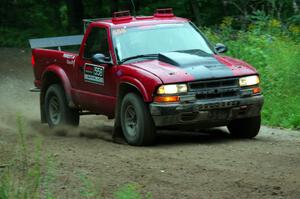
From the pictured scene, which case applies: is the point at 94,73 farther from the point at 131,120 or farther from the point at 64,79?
the point at 131,120

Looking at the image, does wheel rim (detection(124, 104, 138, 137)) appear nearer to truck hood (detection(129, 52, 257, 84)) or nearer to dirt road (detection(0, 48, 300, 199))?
dirt road (detection(0, 48, 300, 199))

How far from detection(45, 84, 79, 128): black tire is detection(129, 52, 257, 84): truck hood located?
223 cm

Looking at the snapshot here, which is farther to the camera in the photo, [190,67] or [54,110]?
[54,110]

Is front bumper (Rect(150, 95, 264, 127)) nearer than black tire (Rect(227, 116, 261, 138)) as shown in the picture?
Yes

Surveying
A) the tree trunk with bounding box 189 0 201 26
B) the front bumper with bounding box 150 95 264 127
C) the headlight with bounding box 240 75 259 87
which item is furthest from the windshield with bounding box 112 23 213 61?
the tree trunk with bounding box 189 0 201 26

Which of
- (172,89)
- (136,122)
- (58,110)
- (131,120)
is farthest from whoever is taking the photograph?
(58,110)

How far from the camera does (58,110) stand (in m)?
13.5

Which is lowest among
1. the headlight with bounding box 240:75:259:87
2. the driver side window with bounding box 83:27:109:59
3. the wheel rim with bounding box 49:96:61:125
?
the wheel rim with bounding box 49:96:61:125

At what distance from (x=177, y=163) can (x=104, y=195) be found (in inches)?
77.1

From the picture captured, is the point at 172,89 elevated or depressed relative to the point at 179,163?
elevated

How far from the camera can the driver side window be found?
1203 cm

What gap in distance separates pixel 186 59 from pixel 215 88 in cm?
62

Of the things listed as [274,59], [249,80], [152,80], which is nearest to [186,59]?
[152,80]

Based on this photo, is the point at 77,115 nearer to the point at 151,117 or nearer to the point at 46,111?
the point at 46,111
